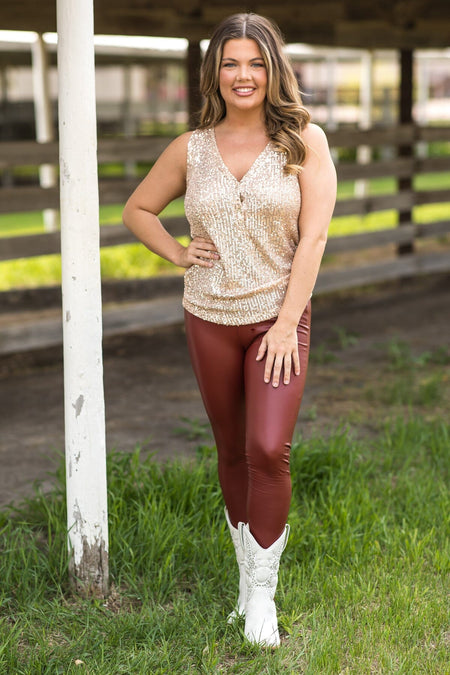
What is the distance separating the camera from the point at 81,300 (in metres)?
3.05

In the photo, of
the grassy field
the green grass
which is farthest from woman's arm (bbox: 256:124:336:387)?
the grassy field

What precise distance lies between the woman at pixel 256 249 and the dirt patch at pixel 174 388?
4.92ft

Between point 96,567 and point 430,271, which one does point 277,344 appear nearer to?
point 96,567

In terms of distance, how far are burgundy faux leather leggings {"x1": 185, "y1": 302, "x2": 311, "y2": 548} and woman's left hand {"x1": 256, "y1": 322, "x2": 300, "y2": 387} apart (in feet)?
0.11

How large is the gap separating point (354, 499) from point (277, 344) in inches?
53.7

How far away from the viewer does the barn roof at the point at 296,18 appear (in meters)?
6.31

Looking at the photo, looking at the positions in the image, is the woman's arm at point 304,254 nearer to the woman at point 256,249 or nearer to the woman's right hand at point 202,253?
the woman at point 256,249

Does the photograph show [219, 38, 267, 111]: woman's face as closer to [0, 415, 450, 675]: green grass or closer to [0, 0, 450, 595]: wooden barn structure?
[0, 0, 450, 595]: wooden barn structure

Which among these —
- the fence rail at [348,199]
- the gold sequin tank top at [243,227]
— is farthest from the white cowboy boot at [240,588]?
the fence rail at [348,199]

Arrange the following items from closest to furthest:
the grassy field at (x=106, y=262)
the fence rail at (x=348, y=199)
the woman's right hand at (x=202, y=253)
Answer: the woman's right hand at (x=202, y=253) → the fence rail at (x=348, y=199) → the grassy field at (x=106, y=262)

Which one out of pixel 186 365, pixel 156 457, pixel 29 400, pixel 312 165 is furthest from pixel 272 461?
pixel 186 365

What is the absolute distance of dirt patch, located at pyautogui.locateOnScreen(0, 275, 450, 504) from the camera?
15.5 ft

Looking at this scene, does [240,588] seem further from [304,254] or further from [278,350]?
[304,254]

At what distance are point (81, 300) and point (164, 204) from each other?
427 millimetres
